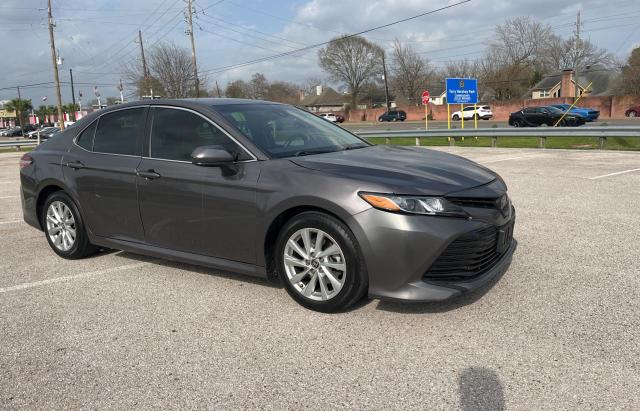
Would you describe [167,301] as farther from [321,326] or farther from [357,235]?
[357,235]

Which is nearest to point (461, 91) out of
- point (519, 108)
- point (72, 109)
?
point (519, 108)

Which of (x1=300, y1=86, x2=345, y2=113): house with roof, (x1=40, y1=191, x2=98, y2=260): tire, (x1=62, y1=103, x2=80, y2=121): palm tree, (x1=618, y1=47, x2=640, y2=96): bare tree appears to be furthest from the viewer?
(x1=300, y1=86, x2=345, y2=113): house with roof

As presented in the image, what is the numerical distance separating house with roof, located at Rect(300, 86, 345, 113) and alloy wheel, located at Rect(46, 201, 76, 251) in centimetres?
9256

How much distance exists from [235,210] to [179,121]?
1105mm

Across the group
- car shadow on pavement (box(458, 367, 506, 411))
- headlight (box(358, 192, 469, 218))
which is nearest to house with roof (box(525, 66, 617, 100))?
headlight (box(358, 192, 469, 218))

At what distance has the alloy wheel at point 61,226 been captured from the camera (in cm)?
517

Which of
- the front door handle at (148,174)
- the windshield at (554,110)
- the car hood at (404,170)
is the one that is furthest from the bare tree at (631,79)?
the front door handle at (148,174)

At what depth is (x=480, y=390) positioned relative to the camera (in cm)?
268

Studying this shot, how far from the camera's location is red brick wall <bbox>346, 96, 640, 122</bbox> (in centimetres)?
4566

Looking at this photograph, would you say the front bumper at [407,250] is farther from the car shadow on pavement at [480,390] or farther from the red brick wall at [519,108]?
the red brick wall at [519,108]

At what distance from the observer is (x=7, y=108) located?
107 metres

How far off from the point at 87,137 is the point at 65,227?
0.95 m

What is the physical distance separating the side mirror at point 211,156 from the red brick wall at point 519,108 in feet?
161

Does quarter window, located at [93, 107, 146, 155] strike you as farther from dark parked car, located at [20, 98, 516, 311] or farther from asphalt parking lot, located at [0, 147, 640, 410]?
asphalt parking lot, located at [0, 147, 640, 410]
